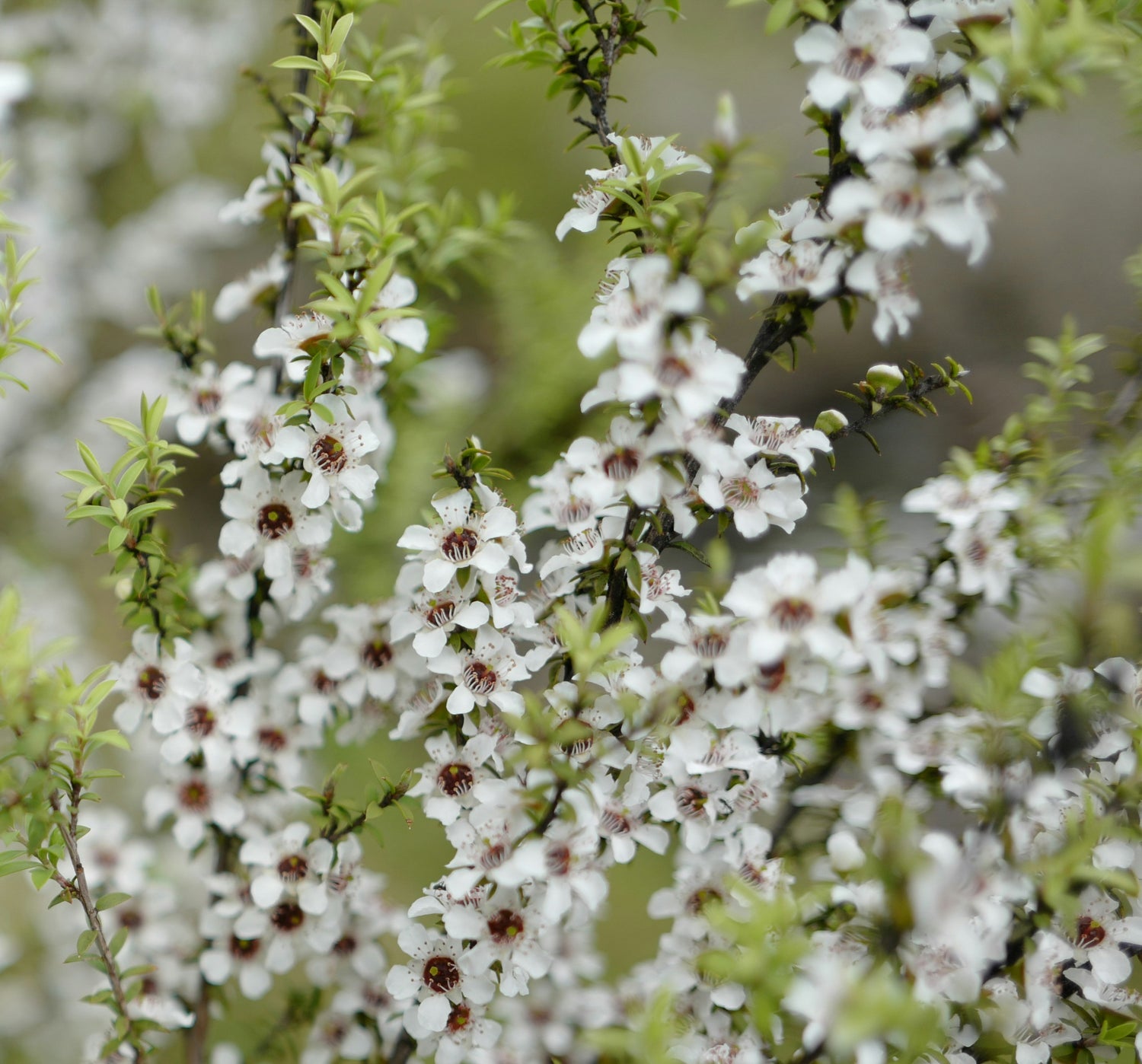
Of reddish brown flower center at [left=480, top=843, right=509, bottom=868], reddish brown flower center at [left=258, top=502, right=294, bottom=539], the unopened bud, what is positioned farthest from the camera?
reddish brown flower center at [left=258, top=502, right=294, bottom=539]

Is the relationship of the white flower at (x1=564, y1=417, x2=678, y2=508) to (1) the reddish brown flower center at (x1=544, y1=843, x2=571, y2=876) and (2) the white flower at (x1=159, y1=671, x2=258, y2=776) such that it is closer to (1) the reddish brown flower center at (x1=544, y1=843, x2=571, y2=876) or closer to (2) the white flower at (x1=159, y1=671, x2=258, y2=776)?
(1) the reddish brown flower center at (x1=544, y1=843, x2=571, y2=876)

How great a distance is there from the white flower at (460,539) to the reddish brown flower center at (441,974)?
1.09ft

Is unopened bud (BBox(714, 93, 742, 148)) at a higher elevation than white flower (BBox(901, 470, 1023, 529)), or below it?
higher

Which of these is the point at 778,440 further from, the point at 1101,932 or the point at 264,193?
the point at 264,193

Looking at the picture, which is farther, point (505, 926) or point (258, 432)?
point (258, 432)

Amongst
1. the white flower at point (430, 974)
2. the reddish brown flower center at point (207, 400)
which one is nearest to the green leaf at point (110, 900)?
the white flower at point (430, 974)

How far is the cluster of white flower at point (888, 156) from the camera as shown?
0.61 m

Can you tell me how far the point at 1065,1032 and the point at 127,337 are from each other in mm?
2778

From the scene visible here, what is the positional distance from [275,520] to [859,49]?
62 centimetres

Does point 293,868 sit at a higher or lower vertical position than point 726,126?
lower

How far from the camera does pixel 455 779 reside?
2.56 feet

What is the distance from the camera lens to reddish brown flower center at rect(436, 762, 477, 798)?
78 centimetres

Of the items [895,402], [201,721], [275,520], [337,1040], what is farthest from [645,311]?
[337,1040]

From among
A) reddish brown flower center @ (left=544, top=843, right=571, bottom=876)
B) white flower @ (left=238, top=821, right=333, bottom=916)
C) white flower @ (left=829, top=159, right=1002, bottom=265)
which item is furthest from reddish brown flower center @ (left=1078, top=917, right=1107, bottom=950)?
white flower @ (left=238, top=821, right=333, bottom=916)
